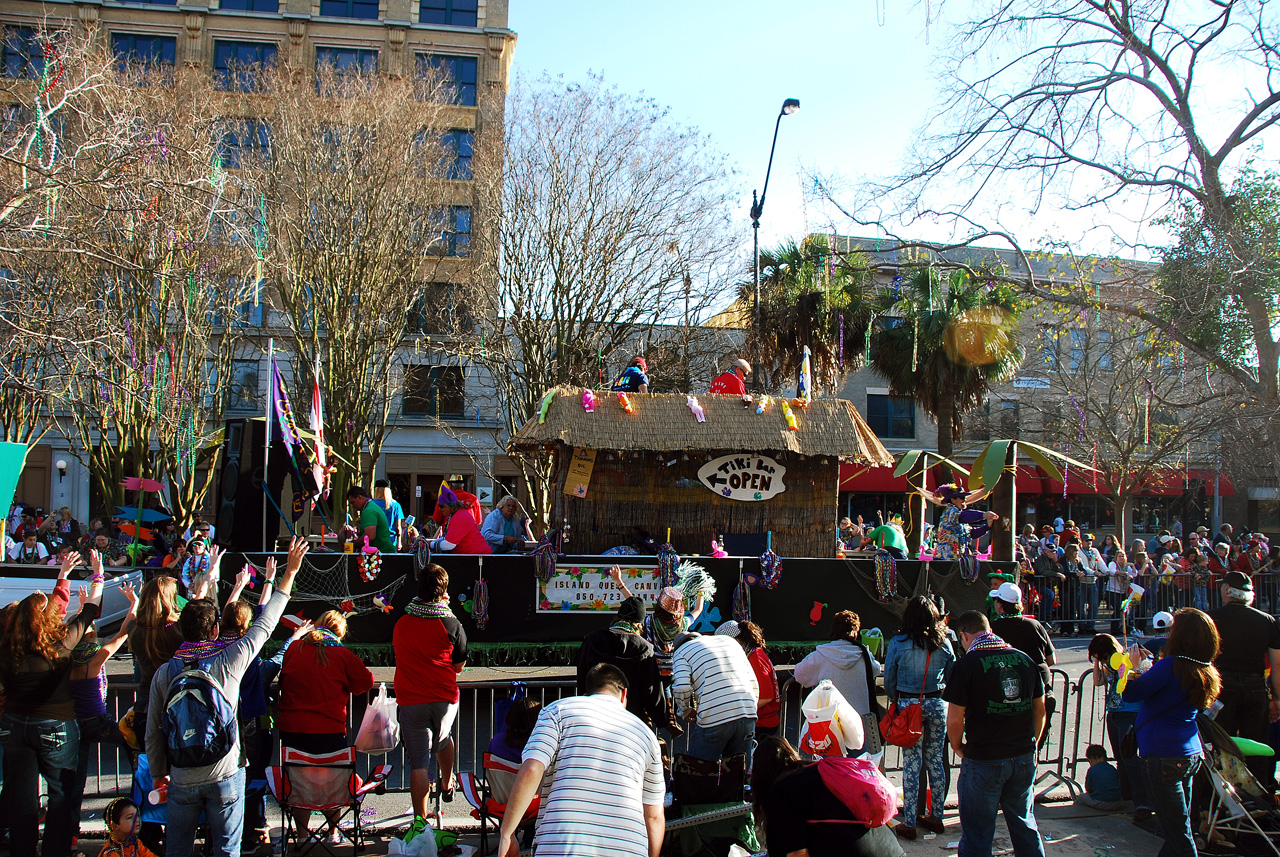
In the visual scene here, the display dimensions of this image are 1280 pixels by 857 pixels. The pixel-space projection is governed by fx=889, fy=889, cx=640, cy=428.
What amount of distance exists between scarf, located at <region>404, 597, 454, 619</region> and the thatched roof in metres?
4.76

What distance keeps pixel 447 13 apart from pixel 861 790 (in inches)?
1321

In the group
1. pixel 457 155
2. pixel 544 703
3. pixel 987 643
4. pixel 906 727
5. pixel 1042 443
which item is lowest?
pixel 544 703

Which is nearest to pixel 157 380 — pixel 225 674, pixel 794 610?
pixel 794 610

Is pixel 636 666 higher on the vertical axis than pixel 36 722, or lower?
higher

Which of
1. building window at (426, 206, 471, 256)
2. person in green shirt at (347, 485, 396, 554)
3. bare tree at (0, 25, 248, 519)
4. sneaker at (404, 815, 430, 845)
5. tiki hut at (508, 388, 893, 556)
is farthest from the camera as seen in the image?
building window at (426, 206, 471, 256)

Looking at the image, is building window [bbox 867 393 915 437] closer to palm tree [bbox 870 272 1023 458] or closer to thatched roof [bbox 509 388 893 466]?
palm tree [bbox 870 272 1023 458]

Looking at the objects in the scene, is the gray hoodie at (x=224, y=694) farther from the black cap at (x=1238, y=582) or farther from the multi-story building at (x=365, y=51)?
the multi-story building at (x=365, y=51)

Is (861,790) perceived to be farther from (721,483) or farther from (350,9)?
(350,9)

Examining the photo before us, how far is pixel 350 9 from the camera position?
31422 mm

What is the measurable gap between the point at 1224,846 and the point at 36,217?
12.5m

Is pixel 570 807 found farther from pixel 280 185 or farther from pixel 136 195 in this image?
pixel 280 185

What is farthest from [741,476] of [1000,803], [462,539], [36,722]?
[36,722]

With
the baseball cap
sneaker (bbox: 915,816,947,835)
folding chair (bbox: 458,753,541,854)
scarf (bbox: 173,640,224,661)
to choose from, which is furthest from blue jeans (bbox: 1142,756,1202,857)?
scarf (bbox: 173,640,224,661)

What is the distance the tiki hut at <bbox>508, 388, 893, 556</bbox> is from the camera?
11297 mm
